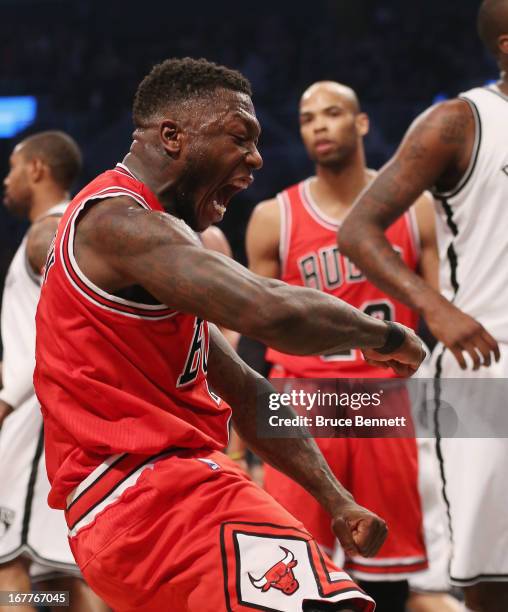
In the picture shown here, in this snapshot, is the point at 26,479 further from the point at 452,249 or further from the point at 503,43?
the point at 503,43

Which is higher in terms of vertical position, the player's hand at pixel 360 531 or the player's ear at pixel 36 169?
the player's ear at pixel 36 169

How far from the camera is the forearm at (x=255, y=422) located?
7.36 feet

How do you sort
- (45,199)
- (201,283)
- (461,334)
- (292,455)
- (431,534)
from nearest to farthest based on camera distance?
(201,283), (292,455), (461,334), (431,534), (45,199)

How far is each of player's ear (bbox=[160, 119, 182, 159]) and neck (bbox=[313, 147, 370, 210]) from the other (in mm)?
2378

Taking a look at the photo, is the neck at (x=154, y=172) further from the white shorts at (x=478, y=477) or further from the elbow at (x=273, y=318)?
the white shorts at (x=478, y=477)

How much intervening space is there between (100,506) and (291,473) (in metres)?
0.49

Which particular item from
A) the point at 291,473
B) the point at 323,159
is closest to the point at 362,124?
the point at 323,159

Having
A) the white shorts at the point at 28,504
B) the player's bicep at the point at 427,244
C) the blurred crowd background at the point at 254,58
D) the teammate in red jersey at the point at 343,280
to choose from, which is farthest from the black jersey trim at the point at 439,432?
the blurred crowd background at the point at 254,58

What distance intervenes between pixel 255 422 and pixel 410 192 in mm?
905

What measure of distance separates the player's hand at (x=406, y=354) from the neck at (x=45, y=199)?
2.69 m

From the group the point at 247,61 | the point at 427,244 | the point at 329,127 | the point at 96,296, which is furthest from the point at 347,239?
the point at 247,61

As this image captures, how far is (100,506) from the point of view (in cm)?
196

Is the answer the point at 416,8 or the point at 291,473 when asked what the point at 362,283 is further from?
the point at 416,8

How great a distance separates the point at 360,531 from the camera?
2.10 m
